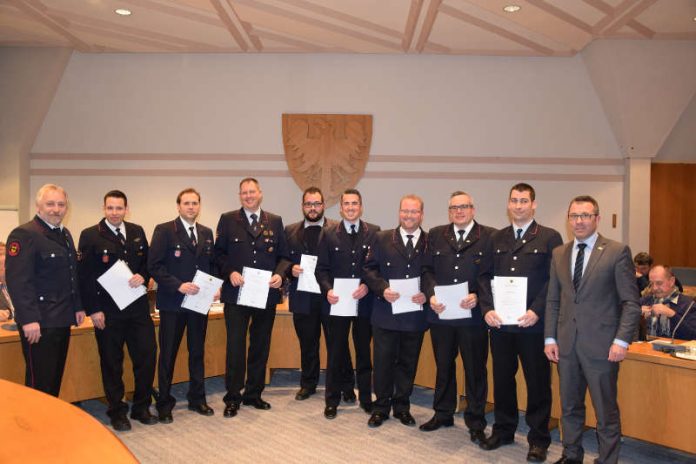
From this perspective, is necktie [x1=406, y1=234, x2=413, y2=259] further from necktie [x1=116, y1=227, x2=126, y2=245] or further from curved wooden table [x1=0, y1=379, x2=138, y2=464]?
curved wooden table [x1=0, y1=379, x2=138, y2=464]

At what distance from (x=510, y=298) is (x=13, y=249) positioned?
Result: 314cm

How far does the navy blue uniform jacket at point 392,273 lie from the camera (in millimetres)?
4059

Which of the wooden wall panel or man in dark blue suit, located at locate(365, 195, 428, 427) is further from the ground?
the wooden wall panel

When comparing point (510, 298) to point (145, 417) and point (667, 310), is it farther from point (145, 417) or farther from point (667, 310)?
point (145, 417)

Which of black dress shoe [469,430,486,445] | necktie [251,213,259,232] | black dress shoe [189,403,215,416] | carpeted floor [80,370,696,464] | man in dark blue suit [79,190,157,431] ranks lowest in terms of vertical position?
carpeted floor [80,370,696,464]

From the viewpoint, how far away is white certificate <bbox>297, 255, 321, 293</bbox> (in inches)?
180

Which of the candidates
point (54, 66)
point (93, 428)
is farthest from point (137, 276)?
point (54, 66)

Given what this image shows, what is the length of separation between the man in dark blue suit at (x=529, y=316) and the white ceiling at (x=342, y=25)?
3.01 meters

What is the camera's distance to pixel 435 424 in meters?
4.14

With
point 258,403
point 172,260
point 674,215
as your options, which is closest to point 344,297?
point 258,403

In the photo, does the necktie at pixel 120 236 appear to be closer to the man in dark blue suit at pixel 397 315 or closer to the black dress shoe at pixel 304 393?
the man in dark blue suit at pixel 397 315

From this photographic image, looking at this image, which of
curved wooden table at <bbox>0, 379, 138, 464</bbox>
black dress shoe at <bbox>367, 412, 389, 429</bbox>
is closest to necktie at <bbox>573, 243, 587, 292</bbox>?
black dress shoe at <bbox>367, 412, 389, 429</bbox>

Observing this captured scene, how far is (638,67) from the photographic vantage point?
270 inches

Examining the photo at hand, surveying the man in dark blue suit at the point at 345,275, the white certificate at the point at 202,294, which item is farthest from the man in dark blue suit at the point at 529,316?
the white certificate at the point at 202,294
